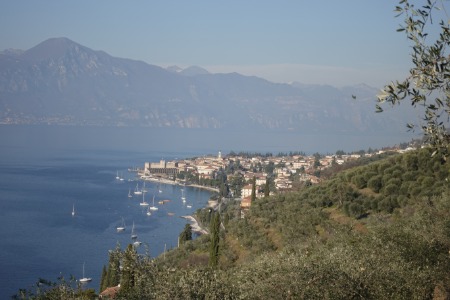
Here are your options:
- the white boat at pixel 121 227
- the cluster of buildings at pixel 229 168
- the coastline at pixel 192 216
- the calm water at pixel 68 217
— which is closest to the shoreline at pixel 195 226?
the coastline at pixel 192 216

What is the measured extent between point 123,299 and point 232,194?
54337 mm

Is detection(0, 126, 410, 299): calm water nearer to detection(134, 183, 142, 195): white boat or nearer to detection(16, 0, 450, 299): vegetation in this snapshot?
detection(134, 183, 142, 195): white boat

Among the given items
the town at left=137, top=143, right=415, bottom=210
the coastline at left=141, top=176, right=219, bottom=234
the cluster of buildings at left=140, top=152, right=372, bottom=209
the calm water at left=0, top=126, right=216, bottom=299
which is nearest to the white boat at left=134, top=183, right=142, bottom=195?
the calm water at left=0, top=126, right=216, bottom=299

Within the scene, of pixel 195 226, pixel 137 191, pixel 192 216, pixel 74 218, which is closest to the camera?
pixel 195 226

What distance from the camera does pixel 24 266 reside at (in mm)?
29594

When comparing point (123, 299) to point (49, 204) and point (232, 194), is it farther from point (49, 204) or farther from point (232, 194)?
point (232, 194)

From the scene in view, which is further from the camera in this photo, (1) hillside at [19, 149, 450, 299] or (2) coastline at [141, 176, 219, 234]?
(2) coastline at [141, 176, 219, 234]

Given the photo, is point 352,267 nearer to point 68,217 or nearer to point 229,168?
point 68,217

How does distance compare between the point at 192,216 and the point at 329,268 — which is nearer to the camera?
the point at 329,268

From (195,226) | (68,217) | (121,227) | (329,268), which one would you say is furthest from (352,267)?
(68,217)

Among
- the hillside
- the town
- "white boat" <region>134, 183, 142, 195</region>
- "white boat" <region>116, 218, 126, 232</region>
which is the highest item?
the hillside

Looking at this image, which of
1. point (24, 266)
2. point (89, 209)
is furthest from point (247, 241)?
point (89, 209)

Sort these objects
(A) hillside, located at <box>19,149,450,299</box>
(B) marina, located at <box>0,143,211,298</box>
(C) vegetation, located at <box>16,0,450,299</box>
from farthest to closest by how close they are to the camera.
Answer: (B) marina, located at <box>0,143,211,298</box> → (A) hillside, located at <box>19,149,450,299</box> → (C) vegetation, located at <box>16,0,450,299</box>

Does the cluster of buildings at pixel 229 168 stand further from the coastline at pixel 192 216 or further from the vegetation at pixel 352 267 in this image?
the vegetation at pixel 352 267
